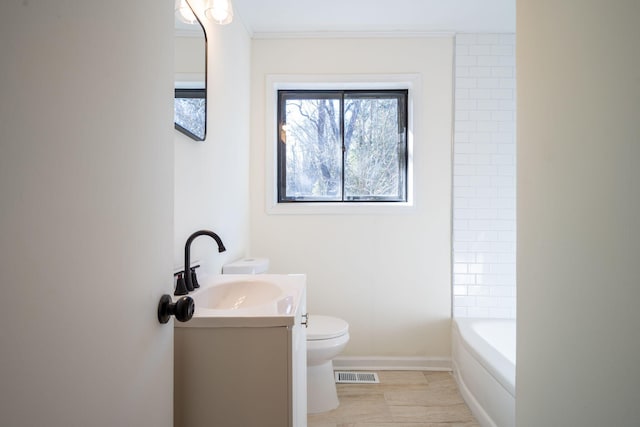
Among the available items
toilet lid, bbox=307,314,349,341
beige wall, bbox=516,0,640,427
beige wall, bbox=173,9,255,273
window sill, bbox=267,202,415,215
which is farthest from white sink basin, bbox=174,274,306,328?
window sill, bbox=267,202,415,215

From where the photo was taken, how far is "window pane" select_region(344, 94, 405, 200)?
2.67 metres

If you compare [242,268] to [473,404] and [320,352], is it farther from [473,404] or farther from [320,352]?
[473,404]

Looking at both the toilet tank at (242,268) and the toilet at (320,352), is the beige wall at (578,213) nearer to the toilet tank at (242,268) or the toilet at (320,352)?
the toilet at (320,352)

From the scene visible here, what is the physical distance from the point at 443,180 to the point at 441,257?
1.90 ft

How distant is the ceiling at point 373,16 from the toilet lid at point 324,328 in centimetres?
206

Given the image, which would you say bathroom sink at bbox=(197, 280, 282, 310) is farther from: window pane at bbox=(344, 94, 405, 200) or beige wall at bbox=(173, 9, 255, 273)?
window pane at bbox=(344, 94, 405, 200)

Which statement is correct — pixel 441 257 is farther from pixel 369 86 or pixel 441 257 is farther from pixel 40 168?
pixel 40 168

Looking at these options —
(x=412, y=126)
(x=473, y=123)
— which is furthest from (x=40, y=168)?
(x=473, y=123)

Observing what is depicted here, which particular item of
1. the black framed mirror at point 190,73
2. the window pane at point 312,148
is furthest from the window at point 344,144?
the black framed mirror at point 190,73

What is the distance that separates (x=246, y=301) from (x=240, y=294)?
0.15ft

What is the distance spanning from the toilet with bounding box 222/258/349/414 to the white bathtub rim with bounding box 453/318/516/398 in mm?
779

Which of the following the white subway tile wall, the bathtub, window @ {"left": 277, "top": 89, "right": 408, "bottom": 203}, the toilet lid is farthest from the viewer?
window @ {"left": 277, "top": 89, "right": 408, "bottom": 203}

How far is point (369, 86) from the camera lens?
2582 millimetres

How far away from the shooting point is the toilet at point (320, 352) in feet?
6.13
